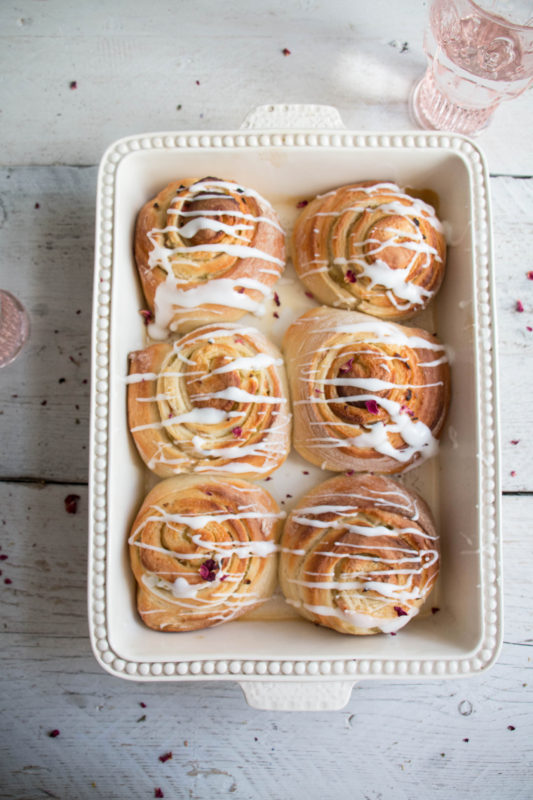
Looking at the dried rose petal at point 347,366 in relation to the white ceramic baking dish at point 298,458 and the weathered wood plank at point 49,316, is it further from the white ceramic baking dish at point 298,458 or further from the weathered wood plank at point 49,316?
the weathered wood plank at point 49,316

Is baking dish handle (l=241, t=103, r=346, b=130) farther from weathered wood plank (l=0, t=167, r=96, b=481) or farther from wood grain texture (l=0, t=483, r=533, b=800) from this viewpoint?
wood grain texture (l=0, t=483, r=533, b=800)

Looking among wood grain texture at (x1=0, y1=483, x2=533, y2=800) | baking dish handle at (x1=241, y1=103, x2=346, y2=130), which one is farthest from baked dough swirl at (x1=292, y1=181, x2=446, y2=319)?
wood grain texture at (x1=0, y1=483, x2=533, y2=800)

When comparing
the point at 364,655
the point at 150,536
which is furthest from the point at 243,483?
the point at 364,655

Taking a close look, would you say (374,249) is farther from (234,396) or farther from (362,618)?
(362,618)

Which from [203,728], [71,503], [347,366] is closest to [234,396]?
[347,366]

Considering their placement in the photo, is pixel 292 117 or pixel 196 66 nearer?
pixel 292 117

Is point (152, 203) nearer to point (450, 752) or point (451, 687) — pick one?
point (451, 687)
